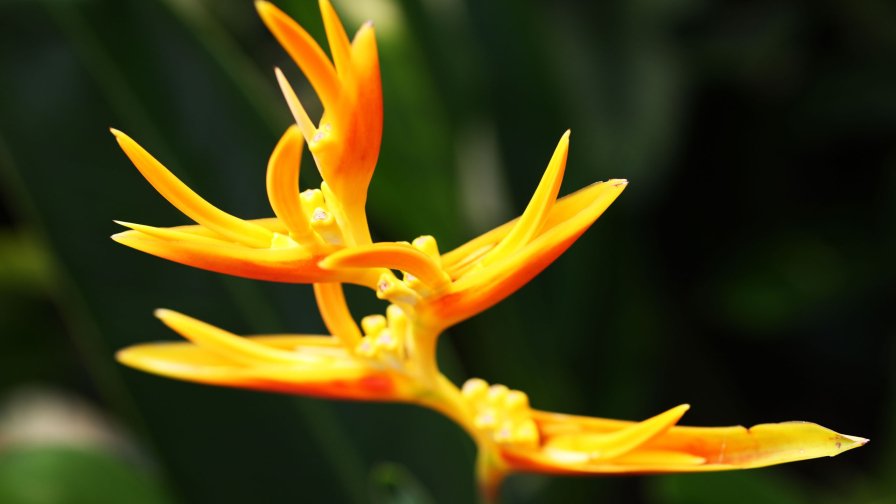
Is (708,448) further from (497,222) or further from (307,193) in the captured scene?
(497,222)

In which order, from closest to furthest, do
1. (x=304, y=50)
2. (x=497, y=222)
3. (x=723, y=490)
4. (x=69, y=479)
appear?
(x=304, y=50)
(x=723, y=490)
(x=69, y=479)
(x=497, y=222)

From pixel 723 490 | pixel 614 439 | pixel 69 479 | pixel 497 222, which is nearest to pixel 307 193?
pixel 614 439

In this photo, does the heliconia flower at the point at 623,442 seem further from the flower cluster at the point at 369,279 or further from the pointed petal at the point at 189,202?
the pointed petal at the point at 189,202

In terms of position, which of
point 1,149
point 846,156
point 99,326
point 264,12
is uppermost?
point 846,156

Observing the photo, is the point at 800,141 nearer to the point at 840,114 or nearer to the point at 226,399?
the point at 840,114

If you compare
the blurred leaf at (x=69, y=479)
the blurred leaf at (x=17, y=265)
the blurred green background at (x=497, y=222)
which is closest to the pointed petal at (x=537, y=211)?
the blurred green background at (x=497, y=222)

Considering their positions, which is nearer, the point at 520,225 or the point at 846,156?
the point at 520,225

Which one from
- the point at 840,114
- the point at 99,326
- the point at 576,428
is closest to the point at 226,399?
the point at 99,326
